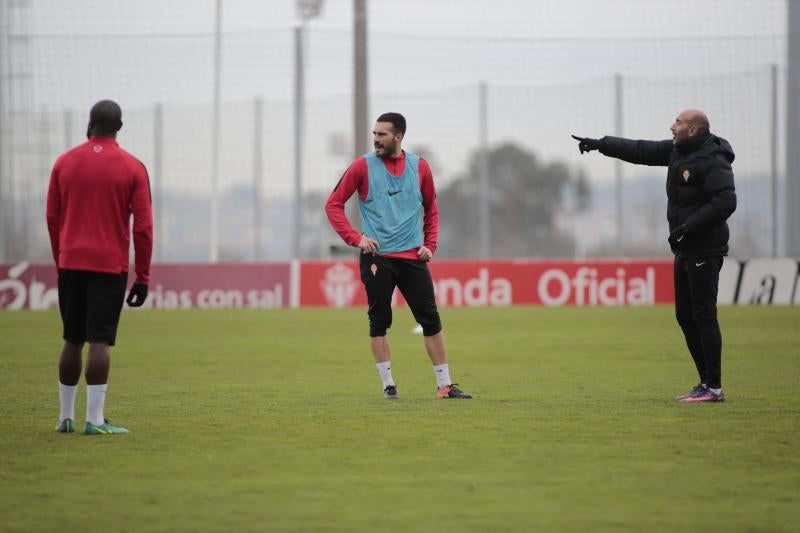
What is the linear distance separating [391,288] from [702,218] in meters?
2.31

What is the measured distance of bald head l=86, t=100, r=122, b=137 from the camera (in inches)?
314

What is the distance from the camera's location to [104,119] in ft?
26.2

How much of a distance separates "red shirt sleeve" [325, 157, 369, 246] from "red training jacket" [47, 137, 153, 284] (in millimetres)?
2136

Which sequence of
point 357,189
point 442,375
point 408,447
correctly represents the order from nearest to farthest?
point 408,447 → point 357,189 → point 442,375

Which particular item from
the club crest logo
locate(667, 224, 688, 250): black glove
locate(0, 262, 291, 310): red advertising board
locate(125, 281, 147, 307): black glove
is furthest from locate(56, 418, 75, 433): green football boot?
the club crest logo

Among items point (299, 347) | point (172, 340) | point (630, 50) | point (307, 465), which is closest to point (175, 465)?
point (307, 465)

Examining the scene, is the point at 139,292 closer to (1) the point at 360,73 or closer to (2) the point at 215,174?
(1) the point at 360,73

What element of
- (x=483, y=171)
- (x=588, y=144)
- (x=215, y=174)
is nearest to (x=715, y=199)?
(x=588, y=144)

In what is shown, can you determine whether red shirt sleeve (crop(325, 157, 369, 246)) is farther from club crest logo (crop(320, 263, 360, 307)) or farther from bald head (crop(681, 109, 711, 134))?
club crest logo (crop(320, 263, 360, 307))

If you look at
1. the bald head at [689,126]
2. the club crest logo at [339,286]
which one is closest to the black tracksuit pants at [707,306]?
the bald head at [689,126]

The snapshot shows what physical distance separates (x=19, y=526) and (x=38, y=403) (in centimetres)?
458

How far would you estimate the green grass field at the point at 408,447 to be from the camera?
5.72m

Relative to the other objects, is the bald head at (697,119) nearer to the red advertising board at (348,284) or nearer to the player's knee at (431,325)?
the player's knee at (431,325)

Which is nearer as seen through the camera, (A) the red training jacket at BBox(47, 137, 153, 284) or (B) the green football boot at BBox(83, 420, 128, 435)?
(A) the red training jacket at BBox(47, 137, 153, 284)
